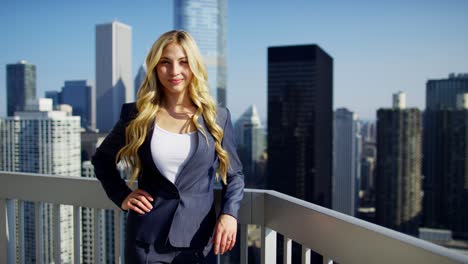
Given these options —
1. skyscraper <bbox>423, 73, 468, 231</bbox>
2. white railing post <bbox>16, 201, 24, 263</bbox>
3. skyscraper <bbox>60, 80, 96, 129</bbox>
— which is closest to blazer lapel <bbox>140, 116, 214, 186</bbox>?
white railing post <bbox>16, 201, 24, 263</bbox>

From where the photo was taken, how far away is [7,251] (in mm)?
1805

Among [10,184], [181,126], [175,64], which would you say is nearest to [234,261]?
[181,126]

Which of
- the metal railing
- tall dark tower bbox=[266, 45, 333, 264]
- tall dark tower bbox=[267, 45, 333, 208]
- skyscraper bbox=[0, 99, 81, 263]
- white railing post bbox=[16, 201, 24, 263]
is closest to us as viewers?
the metal railing

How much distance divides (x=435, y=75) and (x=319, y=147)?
11438mm

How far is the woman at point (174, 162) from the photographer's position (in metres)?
1.08

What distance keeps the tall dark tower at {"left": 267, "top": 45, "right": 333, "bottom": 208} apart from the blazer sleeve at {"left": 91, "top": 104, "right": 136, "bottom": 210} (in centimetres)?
3018

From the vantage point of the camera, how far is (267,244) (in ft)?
4.18

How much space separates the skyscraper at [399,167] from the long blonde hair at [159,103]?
25257 mm

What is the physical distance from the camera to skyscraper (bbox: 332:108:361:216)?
28172 millimetres

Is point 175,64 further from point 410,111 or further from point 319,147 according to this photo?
point 319,147

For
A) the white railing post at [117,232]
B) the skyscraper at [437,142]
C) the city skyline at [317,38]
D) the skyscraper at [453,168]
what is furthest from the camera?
the skyscraper at [437,142]

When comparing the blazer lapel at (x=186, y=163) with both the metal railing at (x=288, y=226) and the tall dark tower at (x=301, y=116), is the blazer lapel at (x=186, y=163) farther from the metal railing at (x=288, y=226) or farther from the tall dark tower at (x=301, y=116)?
the tall dark tower at (x=301, y=116)

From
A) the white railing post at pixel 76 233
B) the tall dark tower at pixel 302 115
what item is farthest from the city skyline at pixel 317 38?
the white railing post at pixel 76 233

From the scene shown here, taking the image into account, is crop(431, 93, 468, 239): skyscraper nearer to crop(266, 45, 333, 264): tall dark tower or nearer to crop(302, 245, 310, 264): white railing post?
crop(266, 45, 333, 264): tall dark tower
